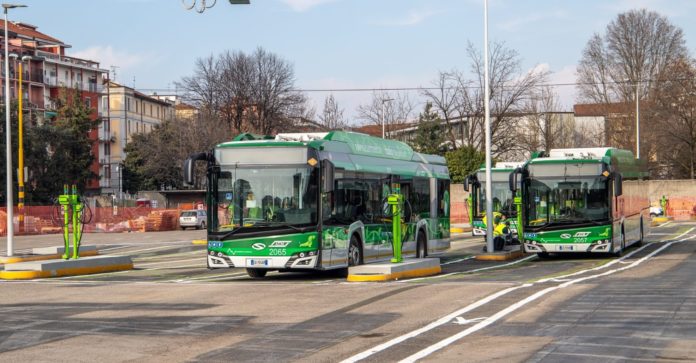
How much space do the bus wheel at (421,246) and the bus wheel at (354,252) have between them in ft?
13.0

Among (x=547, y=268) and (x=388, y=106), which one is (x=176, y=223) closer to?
(x=388, y=106)

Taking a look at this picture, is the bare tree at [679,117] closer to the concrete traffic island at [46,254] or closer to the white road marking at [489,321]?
the concrete traffic island at [46,254]

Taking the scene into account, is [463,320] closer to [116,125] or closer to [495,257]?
[495,257]

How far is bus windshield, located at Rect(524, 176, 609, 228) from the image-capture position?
93.1ft

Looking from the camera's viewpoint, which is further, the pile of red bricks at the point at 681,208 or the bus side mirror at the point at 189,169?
the pile of red bricks at the point at 681,208

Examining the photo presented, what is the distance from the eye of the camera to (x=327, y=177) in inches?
805

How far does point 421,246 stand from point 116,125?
102033 mm

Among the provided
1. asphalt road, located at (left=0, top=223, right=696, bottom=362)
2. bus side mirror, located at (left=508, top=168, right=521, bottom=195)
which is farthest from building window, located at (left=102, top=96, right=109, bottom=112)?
asphalt road, located at (left=0, top=223, right=696, bottom=362)

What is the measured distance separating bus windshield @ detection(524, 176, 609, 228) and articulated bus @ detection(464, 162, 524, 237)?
10192mm

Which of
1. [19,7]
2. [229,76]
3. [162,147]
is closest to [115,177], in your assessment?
[162,147]

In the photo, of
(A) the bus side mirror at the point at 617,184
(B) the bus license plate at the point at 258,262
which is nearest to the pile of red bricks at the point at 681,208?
(A) the bus side mirror at the point at 617,184

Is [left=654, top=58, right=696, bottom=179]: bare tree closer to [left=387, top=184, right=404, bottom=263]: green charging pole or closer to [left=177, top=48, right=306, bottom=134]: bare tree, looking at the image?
[left=177, top=48, right=306, bottom=134]: bare tree

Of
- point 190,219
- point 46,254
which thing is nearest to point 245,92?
point 190,219

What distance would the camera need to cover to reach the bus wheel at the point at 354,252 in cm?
2261
